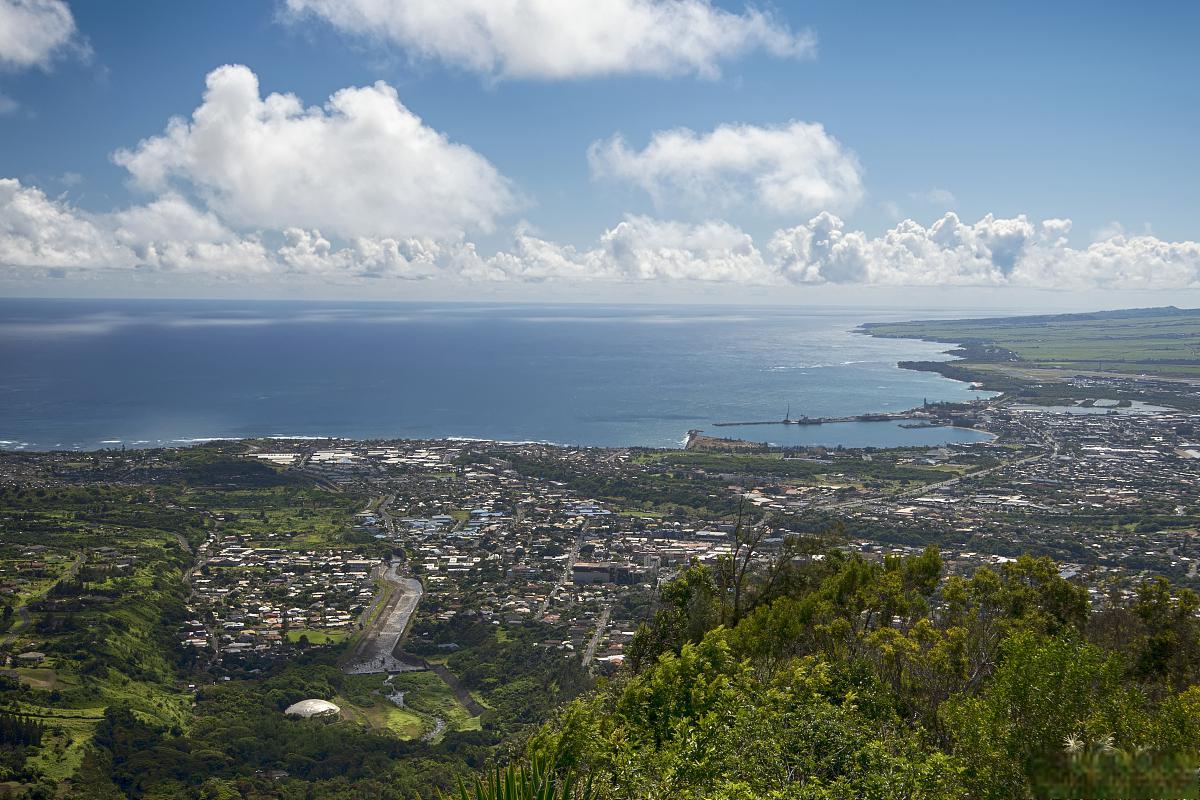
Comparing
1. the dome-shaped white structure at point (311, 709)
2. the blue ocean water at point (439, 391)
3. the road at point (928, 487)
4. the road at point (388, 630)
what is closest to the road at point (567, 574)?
the road at point (388, 630)

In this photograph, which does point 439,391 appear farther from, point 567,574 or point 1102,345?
point 1102,345

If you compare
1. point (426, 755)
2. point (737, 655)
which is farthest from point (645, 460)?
point (737, 655)

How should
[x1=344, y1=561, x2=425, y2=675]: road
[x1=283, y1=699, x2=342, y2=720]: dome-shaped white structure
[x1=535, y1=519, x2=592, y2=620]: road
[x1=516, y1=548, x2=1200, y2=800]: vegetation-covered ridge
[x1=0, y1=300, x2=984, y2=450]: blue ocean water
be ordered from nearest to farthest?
1. [x1=516, y1=548, x2=1200, y2=800]: vegetation-covered ridge
2. [x1=283, y1=699, x2=342, y2=720]: dome-shaped white structure
3. [x1=344, y1=561, x2=425, y2=675]: road
4. [x1=535, y1=519, x2=592, y2=620]: road
5. [x1=0, y1=300, x2=984, y2=450]: blue ocean water

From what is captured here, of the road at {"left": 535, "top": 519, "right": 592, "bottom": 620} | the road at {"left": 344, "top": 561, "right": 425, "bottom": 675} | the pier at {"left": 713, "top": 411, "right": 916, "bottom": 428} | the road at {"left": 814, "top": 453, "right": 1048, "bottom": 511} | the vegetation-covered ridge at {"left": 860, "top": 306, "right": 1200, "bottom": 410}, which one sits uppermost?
the vegetation-covered ridge at {"left": 860, "top": 306, "right": 1200, "bottom": 410}

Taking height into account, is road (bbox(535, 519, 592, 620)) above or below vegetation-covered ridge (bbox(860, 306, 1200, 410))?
below

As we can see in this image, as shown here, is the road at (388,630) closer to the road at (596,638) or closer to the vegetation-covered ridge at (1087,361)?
the road at (596,638)

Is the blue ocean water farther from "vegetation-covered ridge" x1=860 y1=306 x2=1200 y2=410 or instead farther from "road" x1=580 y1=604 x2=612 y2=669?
"road" x1=580 y1=604 x2=612 y2=669

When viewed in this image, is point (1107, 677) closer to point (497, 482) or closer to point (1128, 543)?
point (1128, 543)

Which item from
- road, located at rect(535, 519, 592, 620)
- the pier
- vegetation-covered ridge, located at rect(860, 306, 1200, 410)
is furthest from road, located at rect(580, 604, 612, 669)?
vegetation-covered ridge, located at rect(860, 306, 1200, 410)
